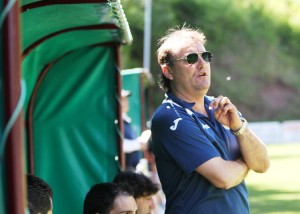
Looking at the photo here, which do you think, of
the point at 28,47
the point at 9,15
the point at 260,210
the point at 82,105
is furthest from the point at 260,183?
the point at 9,15

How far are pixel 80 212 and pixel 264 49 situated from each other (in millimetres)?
58982

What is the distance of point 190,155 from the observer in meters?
3.88

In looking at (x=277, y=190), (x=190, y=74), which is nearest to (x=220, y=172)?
(x=190, y=74)

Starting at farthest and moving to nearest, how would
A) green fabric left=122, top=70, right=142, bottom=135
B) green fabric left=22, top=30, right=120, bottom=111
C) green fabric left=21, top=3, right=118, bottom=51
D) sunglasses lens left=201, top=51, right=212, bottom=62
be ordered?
green fabric left=122, top=70, right=142, bottom=135 < green fabric left=22, top=30, right=120, bottom=111 < green fabric left=21, top=3, right=118, bottom=51 < sunglasses lens left=201, top=51, right=212, bottom=62

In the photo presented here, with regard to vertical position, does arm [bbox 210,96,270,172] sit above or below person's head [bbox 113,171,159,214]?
above

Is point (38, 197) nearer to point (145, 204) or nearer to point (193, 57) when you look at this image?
point (193, 57)

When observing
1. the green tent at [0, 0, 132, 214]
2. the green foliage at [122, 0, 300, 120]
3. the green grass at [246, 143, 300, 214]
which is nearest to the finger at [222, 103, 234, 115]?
the green tent at [0, 0, 132, 214]

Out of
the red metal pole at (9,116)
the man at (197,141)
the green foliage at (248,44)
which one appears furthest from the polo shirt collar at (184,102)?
the green foliage at (248,44)

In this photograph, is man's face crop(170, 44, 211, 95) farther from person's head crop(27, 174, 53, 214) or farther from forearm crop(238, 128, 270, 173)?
person's head crop(27, 174, 53, 214)

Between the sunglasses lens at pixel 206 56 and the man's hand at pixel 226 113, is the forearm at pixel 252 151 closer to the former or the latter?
the man's hand at pixel 226 113

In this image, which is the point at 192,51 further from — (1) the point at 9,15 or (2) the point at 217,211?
(1) the point at 9,15

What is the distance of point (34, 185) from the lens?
3.74 metres

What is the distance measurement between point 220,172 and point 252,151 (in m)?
0.31

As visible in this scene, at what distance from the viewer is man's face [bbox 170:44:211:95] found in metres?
4.08
